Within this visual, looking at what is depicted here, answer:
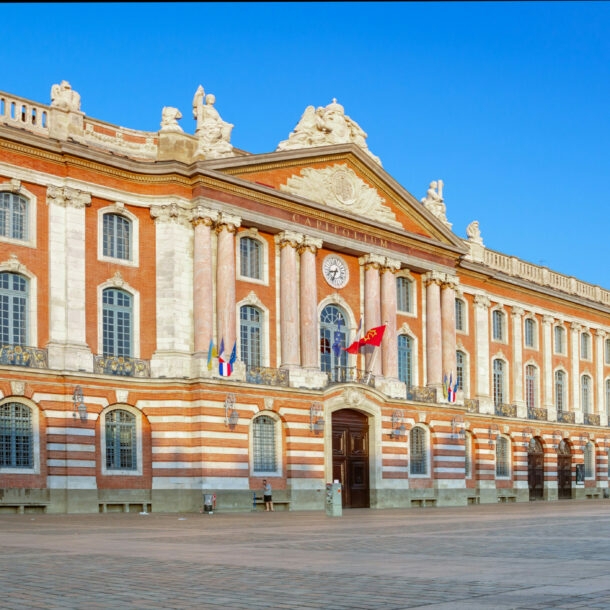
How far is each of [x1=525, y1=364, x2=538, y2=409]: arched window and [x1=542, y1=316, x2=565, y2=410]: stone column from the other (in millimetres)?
824

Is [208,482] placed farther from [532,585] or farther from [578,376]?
[578,376]

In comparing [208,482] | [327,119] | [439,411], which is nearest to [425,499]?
[439,411]

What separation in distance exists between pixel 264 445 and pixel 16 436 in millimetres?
11266

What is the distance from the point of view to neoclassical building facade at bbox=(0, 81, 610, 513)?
1474 inches

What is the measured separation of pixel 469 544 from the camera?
61.1 ft

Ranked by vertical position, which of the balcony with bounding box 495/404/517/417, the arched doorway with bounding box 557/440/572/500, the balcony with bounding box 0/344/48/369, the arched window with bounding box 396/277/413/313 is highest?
the arched window with bounding box 396/277/413/313

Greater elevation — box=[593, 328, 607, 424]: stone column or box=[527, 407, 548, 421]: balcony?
box=[593, 328, 607, 424]: stone column

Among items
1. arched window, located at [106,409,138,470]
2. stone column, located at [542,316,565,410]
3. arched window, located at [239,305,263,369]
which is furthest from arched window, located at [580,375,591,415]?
arched window, located at [106,409,138,470]

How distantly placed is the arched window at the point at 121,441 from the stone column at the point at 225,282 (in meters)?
4.98

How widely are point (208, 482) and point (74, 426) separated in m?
5.87

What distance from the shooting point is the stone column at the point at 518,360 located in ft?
204

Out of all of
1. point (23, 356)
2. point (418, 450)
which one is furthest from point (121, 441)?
point (418, 450)

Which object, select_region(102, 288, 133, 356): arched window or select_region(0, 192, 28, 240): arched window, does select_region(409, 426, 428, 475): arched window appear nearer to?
select_region(102, 288, 133, 356): arched window

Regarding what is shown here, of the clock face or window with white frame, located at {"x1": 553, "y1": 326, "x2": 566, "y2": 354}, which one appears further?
window with white frame, located at {"x1": 553, "y1": 326, "x2": 566, "y2": 354}
